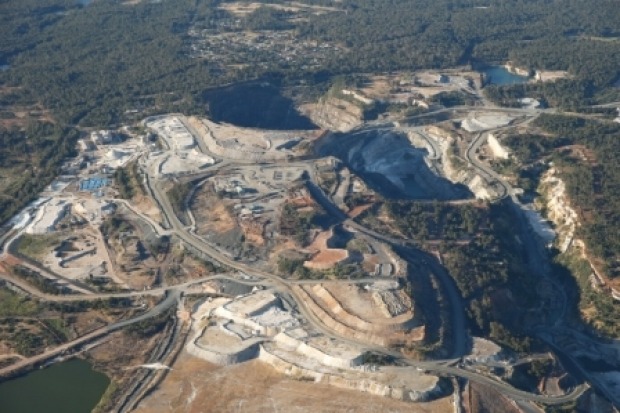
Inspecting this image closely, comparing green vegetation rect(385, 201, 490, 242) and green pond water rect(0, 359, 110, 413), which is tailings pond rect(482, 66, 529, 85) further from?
green pond water rect(0, 359, 110, 413)

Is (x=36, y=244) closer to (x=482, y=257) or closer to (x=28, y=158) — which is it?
(x=28, y=158)

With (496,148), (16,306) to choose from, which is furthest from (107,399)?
(496,148)

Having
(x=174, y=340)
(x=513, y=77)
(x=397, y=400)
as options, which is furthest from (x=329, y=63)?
(x=397, y=400)

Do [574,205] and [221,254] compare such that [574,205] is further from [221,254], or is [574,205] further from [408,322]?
[221,254]

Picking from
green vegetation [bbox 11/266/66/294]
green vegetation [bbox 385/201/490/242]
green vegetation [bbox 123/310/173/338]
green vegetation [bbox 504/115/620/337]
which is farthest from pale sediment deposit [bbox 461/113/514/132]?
green vegetation [bbox 11/266/66/294]

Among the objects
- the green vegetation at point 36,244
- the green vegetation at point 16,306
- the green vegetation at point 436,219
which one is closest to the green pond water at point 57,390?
the green vegetation at point 16,306
